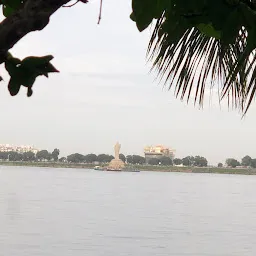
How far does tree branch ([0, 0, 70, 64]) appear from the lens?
1.34 metres

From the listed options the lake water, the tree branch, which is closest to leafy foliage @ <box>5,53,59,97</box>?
the tree branch

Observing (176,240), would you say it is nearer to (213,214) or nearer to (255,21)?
(213,214)

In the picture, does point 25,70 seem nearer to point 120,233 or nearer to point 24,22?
point 24,22

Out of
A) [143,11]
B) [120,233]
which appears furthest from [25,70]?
[120,233]

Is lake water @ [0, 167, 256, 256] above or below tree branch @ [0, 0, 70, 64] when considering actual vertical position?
below

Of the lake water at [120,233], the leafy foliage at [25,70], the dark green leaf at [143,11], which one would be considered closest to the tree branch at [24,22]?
the leafy foliage at [25,70]

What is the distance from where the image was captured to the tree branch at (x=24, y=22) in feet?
4.41

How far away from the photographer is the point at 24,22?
1.35m

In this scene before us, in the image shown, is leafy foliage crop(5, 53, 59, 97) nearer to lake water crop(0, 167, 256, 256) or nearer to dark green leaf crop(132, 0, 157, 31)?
dark green leaf crop(132, 0, 157, 31)

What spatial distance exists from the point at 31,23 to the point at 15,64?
0.14 m

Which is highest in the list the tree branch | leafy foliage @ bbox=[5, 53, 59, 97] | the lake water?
the tree branch

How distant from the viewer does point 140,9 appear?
1.38m

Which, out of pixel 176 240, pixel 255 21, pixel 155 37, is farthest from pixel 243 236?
pixel 255 21

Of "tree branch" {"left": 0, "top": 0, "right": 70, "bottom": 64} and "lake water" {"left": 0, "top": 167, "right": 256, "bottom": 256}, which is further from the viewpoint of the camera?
"lake water" {"left": 0, "top": 167, "right": 256, "bottom": 256}
